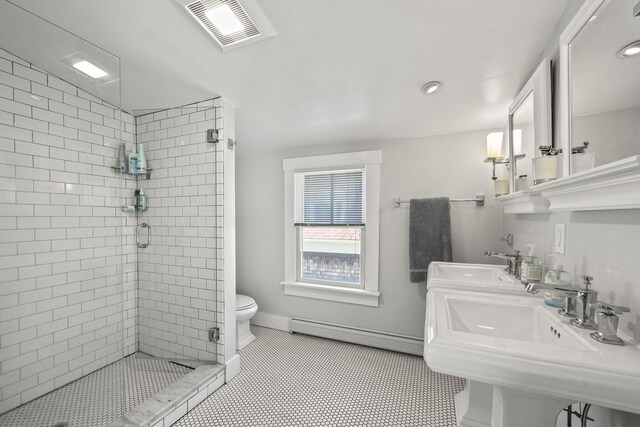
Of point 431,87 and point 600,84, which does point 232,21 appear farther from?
point 600,84

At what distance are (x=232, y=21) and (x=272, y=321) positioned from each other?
2.69m

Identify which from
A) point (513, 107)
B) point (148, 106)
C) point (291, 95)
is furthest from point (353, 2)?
point (148, 106)

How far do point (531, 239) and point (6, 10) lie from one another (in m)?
3.00

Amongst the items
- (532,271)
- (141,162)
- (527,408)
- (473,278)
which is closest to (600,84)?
(532,271)

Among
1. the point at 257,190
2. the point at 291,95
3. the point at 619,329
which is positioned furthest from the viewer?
the point at 257,190

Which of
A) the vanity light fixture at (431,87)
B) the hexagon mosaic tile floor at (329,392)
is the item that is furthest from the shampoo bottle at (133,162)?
the vanity light fixture at (431,87)

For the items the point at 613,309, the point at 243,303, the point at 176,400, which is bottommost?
the point at 176,400

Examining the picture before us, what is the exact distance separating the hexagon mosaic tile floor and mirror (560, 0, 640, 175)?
161 cm

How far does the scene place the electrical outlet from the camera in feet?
3.80

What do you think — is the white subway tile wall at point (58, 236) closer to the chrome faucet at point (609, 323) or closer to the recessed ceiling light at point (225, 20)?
the recessed ceiling light at point (225, 20)

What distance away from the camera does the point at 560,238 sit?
118 cm

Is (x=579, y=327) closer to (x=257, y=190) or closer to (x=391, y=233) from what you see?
(x=391, y=233)

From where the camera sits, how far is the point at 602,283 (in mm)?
897

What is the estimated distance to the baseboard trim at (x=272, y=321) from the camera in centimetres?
284
